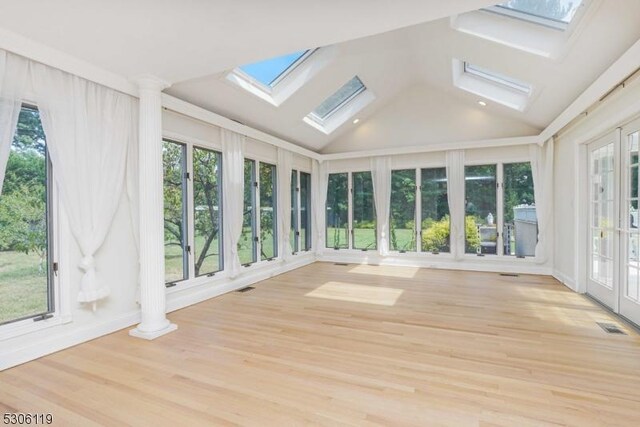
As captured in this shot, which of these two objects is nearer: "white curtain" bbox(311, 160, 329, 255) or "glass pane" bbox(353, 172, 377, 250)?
"glass pane" bbox(353, 172, 377, 250)

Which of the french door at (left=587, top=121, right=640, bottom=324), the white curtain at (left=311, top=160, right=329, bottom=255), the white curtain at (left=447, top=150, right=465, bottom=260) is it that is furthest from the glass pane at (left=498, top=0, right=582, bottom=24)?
the white curtain at (left=311, top=160, right=329, bottom=255)

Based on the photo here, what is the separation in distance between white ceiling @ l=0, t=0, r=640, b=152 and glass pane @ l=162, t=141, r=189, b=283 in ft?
2.60

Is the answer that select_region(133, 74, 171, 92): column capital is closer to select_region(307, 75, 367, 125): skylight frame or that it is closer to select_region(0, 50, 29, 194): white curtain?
select_region(0, 50, 29, 194): white curtain

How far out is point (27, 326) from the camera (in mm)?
2668

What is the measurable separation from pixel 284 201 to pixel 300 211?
39.7 inches

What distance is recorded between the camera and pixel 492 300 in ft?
14.2

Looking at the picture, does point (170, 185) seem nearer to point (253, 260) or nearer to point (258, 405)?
point (253, 260)

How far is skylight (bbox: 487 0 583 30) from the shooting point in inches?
118

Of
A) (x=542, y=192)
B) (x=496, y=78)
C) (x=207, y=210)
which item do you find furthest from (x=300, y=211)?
(x=542, y=192)

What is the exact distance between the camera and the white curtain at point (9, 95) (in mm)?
2363

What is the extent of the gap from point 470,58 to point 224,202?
13.2ft

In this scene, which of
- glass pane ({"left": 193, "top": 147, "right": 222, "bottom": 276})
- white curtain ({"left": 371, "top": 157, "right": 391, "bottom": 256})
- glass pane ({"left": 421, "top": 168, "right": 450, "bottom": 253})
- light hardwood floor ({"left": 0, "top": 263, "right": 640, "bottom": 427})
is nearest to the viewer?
light hardwood floor ({"left": 0, "top": 263, "right": 640, "bottom": 427})

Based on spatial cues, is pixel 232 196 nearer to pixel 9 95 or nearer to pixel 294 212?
pixel 294 212

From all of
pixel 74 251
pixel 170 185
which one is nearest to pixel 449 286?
pixel 170 185
